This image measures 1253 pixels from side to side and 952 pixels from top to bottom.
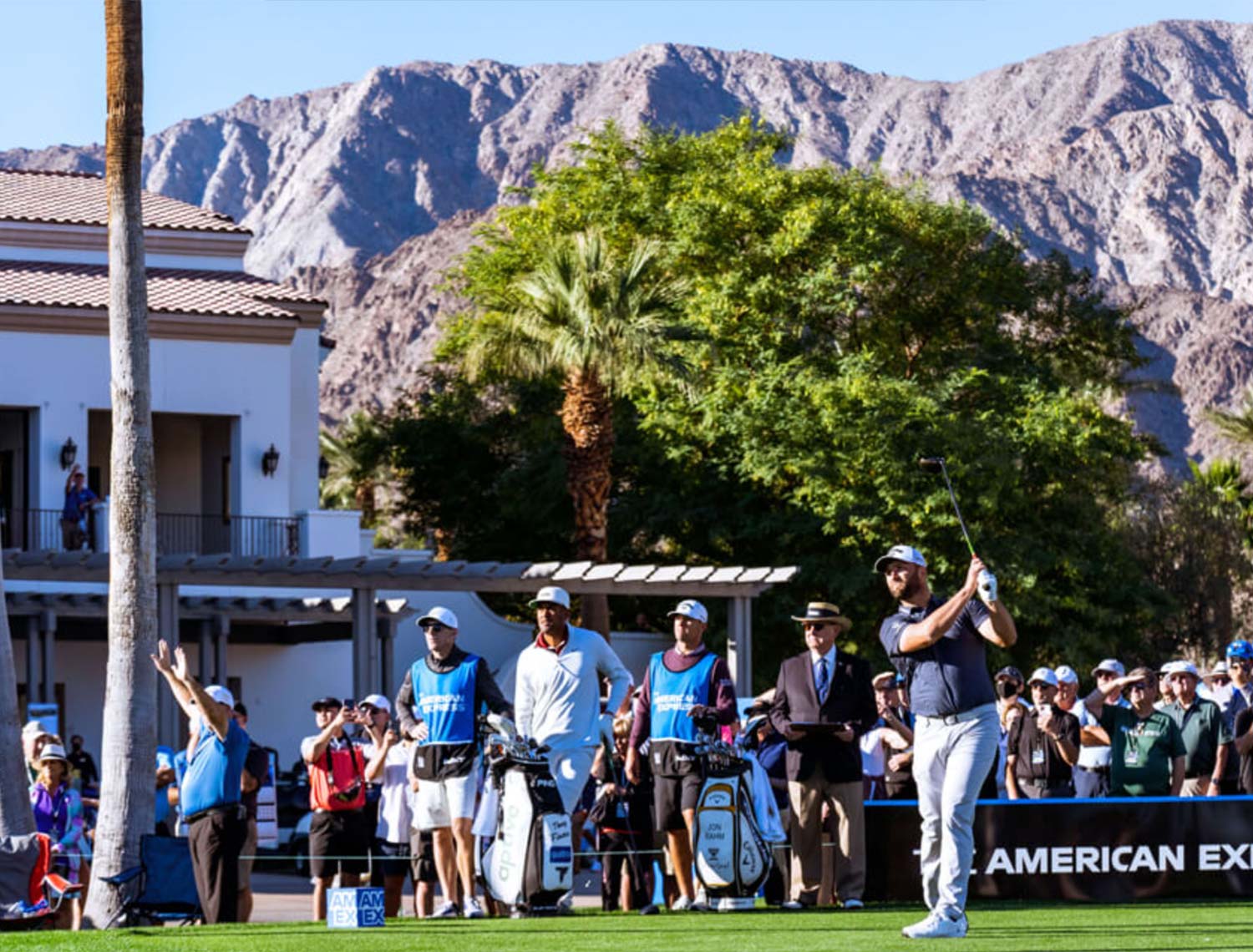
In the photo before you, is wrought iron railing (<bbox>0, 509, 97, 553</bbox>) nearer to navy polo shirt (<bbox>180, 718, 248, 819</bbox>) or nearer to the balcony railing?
the balcony railing

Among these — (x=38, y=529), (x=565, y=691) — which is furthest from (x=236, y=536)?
(x=565, y=691)

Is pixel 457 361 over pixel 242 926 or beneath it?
over

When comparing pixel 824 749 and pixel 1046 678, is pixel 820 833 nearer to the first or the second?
pixel 824 749

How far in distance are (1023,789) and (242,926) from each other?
234 inches

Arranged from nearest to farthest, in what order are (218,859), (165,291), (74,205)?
(218,859), (165,291), (74,205)

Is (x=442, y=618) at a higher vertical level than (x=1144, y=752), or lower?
higher

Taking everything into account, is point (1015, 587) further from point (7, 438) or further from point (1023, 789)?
point (1023, 789)

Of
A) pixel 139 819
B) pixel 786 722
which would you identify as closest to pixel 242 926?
pixel 786 722

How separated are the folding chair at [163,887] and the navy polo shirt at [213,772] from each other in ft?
1.77

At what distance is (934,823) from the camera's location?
10609 millimetres

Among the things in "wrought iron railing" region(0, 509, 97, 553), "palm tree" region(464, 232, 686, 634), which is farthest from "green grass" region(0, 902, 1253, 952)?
"palm tree" region(464, 232, 686, 634)

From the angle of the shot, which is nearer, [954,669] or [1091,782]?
[954,669]

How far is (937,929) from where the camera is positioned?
10336 millimetres

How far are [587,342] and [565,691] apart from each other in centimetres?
2497
